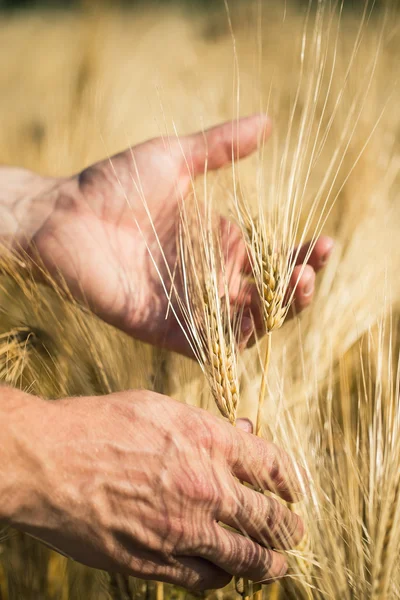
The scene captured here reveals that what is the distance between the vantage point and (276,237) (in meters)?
0.67

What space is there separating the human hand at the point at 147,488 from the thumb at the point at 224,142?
419 mm

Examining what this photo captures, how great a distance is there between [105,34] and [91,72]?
0.42 feet

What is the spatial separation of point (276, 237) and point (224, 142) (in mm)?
281

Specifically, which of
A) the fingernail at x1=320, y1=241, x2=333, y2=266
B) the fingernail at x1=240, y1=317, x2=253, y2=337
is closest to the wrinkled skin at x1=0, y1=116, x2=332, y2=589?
the fingernail at x1=240, y1=317, x2=253, y2=337

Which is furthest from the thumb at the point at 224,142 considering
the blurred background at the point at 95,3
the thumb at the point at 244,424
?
the blurred background at the point at 95,3

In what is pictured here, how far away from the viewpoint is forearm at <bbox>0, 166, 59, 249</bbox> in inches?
38.3

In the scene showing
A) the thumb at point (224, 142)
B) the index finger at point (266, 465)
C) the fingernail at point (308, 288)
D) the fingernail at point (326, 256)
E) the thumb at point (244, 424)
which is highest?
the thumb at point (224, 142)

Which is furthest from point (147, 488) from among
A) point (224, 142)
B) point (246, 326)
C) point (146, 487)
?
point (224, 142)

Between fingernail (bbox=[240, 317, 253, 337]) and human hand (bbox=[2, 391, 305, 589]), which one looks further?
fingernail (bbox=[240, 317, 253, 337])

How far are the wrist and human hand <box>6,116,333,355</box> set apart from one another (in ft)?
1.01

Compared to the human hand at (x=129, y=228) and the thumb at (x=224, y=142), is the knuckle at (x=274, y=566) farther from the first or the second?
the thumb at (x=224, y=142)

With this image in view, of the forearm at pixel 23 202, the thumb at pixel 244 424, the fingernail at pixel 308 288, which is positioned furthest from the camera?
the forearm at pixel 23 202

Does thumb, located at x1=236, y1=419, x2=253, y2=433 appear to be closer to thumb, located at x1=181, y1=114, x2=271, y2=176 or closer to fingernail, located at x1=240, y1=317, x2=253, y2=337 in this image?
fingernail, located at x1=240, y1=317, x2=253, y2=337

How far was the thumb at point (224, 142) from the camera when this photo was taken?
87 centimetres
